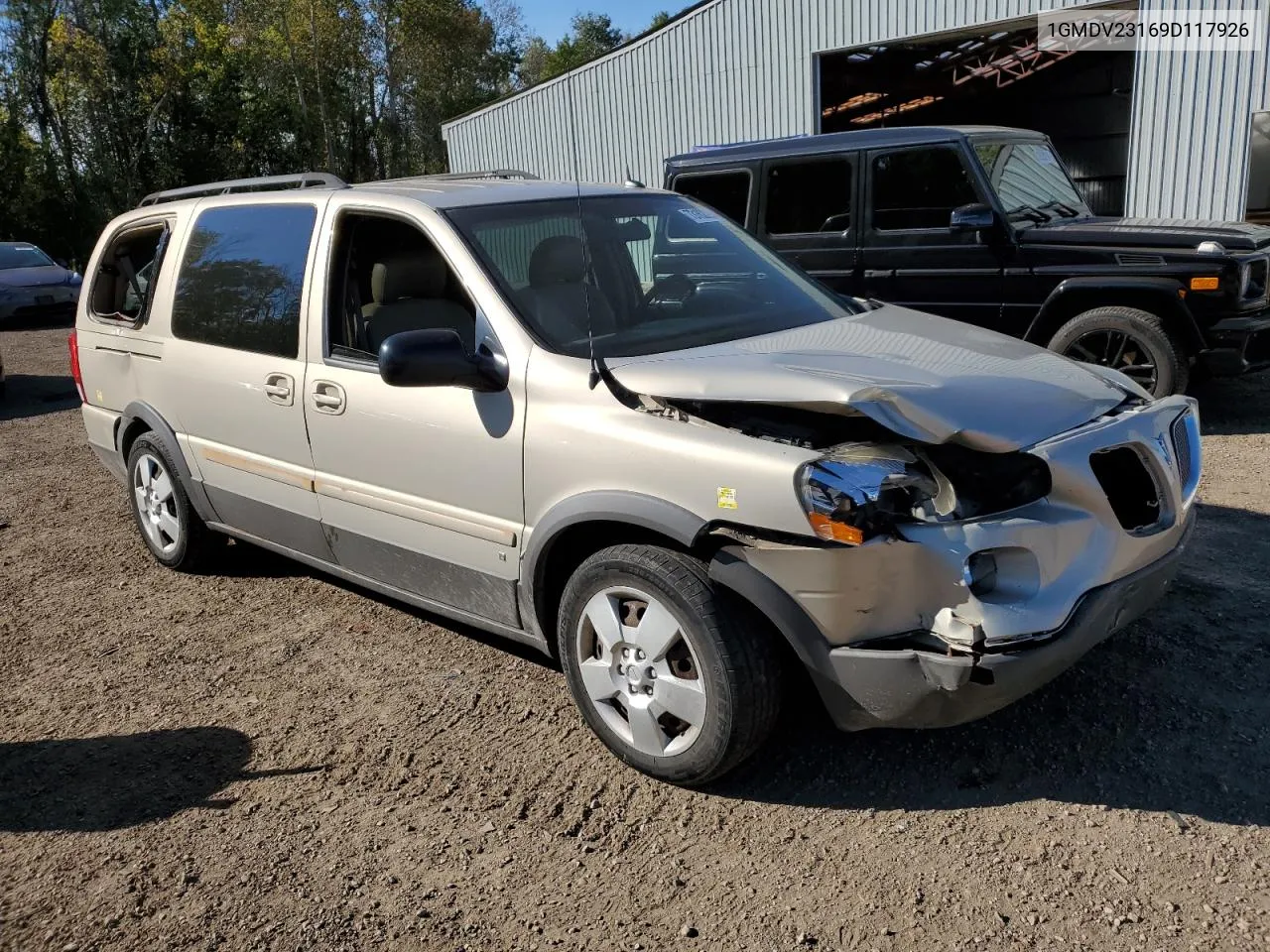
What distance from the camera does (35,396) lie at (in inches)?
447

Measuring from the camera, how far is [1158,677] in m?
3.57

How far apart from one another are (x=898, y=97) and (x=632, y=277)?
15660 millimetres

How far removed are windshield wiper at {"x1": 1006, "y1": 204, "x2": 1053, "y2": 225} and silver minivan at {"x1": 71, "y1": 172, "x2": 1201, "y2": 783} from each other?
3453mm

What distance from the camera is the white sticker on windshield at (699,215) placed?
445 cm

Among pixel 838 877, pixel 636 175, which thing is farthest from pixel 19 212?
pixel 838 877

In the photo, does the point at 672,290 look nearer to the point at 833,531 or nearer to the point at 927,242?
the point at 833,531

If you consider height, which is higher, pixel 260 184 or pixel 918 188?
pixel 260 184

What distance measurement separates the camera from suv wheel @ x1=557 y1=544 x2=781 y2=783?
289 cm

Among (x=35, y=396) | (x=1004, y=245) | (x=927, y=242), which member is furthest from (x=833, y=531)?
(x=35, y=396)

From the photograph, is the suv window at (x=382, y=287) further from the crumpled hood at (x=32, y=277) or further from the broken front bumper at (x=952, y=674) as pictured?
the crumpled hood at (x=32, y=277)

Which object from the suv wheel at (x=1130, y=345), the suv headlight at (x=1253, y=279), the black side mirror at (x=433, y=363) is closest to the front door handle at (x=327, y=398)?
the black side mirror at (x=433, y=363)

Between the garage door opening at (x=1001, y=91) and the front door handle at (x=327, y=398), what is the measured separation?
445 inches

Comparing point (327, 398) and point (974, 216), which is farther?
point (974, 216)

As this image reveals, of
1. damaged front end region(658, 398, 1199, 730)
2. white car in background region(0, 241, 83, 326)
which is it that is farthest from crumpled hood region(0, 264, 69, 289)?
damaged front end region(658, 398, 1199, 730)
